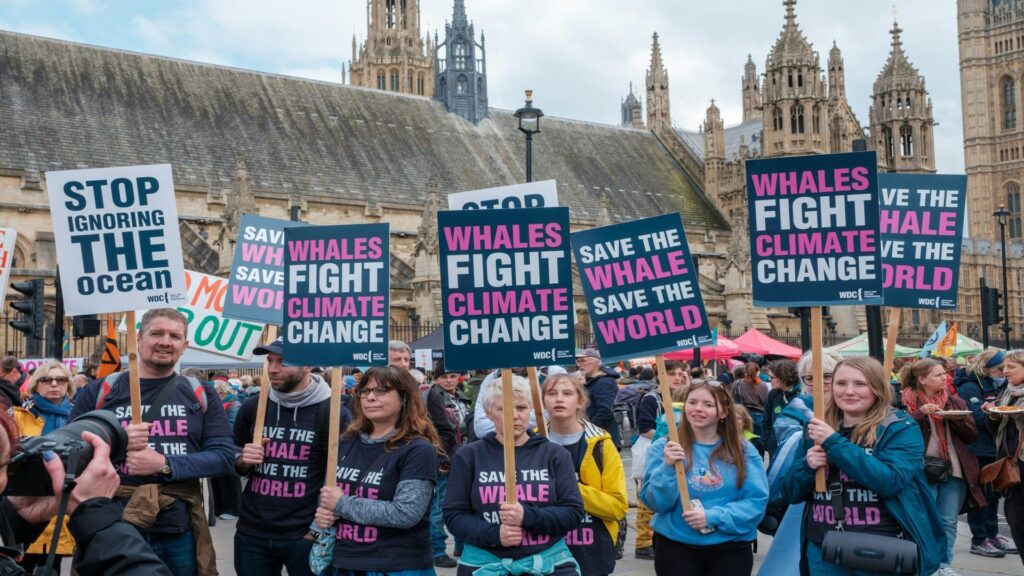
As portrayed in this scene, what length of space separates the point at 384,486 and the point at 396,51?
6477 centimetres

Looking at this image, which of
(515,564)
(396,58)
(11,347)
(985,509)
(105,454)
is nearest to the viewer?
(105,454)

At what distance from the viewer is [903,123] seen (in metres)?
49.0

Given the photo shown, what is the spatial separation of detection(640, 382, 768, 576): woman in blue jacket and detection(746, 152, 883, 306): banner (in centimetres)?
74

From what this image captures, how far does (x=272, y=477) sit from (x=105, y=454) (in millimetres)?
2510

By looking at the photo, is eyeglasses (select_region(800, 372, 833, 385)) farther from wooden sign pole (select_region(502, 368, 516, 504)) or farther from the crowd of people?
wooden sign pole (select_region(502, 368, 516, 504))

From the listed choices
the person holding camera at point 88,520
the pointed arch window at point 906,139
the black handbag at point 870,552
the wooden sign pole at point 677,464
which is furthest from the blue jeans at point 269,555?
the pointed arch window at point 906,139

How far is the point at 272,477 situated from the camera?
5.42 m

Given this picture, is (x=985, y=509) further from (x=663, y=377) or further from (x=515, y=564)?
(x=515, y=564)

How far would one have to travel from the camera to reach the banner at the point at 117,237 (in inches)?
220

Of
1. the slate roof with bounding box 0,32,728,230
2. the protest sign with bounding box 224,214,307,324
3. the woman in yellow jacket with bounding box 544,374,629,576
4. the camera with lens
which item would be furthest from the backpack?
the slate roof with bounding box 0,32,728,230

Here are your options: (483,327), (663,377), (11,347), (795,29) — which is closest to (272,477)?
(483,327)

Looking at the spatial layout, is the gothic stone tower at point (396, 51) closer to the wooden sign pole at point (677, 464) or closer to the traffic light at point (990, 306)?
the traffic light at point (990, 306)

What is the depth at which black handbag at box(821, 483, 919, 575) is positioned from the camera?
14.6 ft

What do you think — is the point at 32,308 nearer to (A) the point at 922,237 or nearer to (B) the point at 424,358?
(B) the point at 424,358
